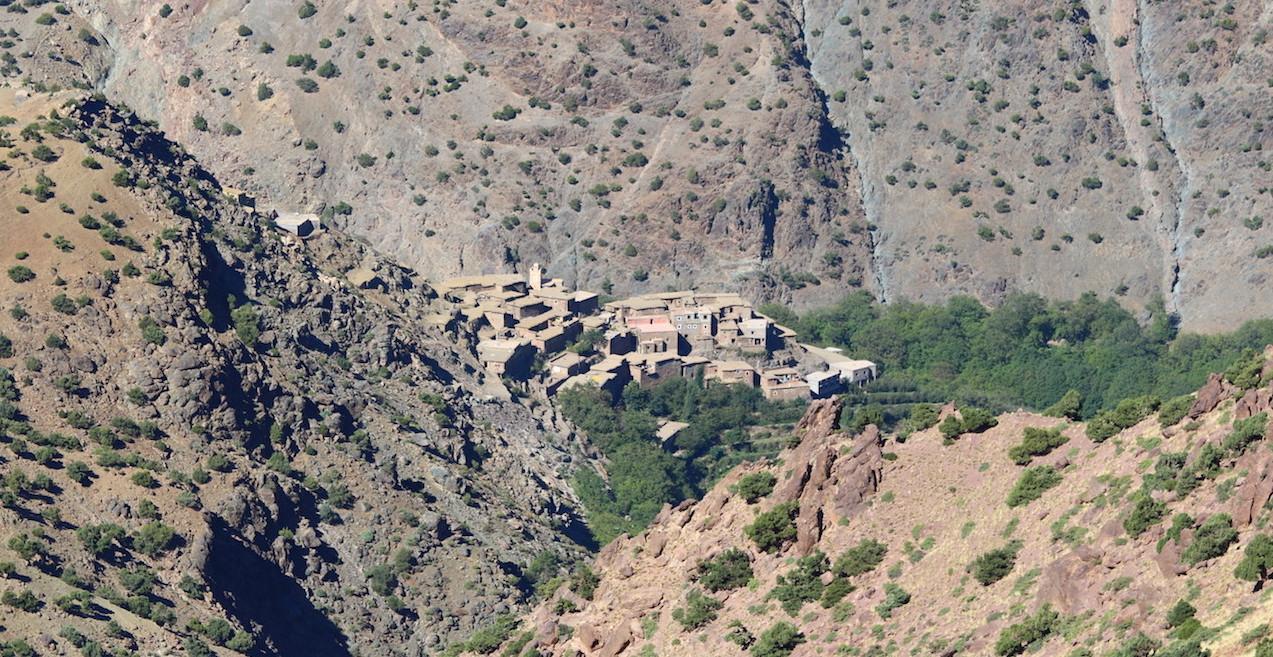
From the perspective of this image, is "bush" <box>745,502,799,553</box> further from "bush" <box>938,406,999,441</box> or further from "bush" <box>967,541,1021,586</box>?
"bush" <box>967,541,1021,586</box>

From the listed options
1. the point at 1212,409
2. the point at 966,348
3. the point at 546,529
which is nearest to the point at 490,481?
the point at 546,529

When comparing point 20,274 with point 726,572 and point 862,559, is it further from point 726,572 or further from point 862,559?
point 862,559

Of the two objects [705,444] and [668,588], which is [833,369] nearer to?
[705,444]

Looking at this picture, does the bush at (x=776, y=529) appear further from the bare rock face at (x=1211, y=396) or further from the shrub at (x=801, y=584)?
the bare rock face at (x=1211, y=396)

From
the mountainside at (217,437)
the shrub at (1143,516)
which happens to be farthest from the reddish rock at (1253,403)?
the mountainside at (217,437)

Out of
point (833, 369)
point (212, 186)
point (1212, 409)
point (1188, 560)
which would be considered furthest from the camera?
point (833, 369)
